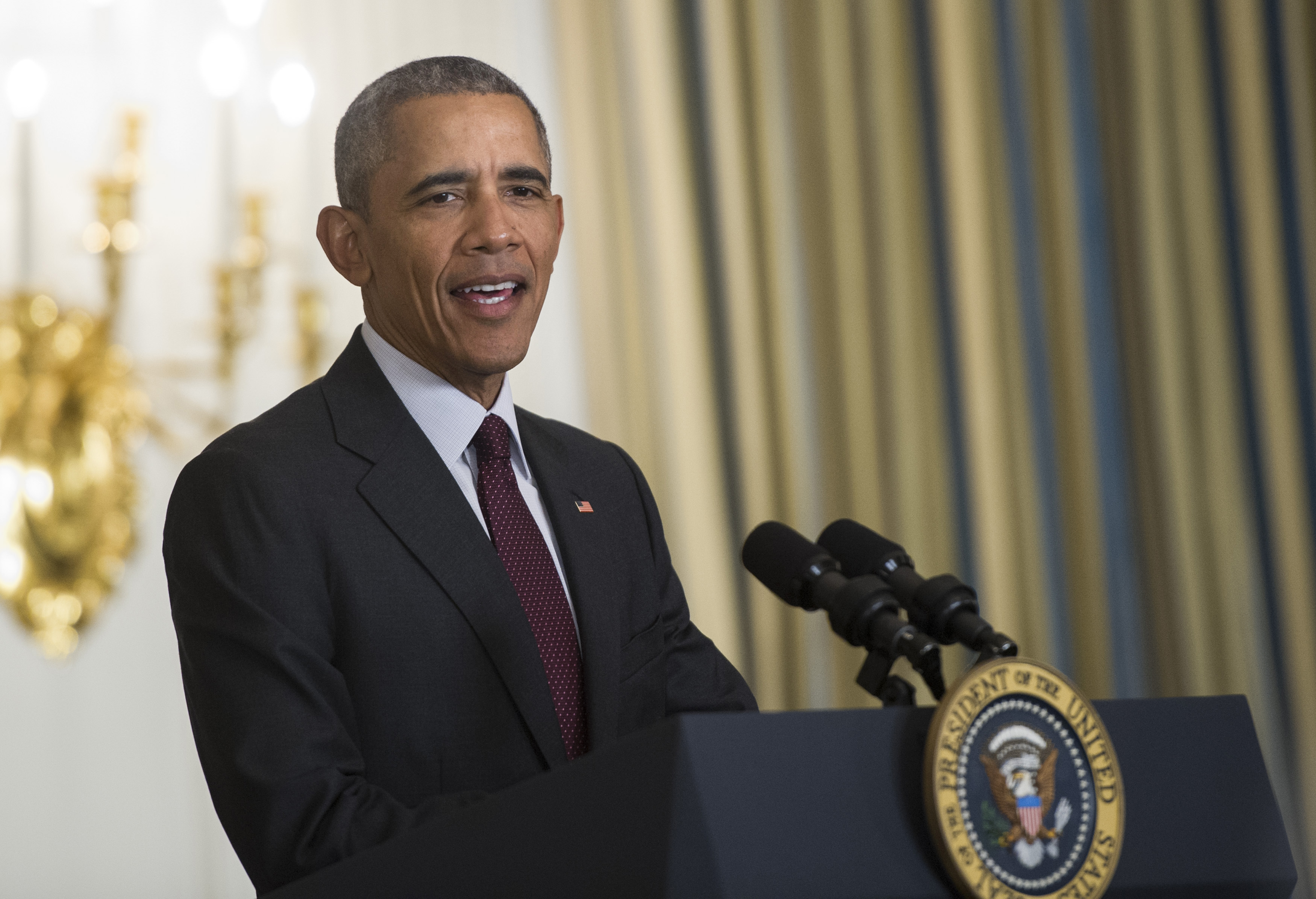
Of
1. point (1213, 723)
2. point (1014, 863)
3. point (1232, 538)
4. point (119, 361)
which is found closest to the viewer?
point (1014, 863)

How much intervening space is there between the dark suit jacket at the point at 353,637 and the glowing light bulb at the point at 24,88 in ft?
8.06

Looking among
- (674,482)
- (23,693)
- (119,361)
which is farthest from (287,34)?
(23,693)

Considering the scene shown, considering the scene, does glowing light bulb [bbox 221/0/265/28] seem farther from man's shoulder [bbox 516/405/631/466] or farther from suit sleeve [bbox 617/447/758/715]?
suit sleeve [bbox 617/447/758/715]

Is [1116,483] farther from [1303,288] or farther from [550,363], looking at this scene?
[550,363]

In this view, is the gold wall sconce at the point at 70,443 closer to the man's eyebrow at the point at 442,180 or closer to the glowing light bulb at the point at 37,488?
the glowing light bulb at the point at 37,488

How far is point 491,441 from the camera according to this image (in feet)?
5.41

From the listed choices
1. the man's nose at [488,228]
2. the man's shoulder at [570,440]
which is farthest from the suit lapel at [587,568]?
the man's nose at [488,228]

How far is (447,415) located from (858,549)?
1.94ft

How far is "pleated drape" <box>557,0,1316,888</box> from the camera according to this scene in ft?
11.3

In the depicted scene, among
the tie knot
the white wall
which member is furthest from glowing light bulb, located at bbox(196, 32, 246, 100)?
the tie knot

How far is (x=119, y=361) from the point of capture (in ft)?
12.0

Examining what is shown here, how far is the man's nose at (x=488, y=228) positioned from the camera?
1600mm

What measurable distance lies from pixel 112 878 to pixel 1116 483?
9.34 ft

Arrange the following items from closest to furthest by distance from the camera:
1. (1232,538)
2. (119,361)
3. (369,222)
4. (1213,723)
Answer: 1. (1213,723)
2. (369,222)
3. (1232,538)
4. (119,361)
